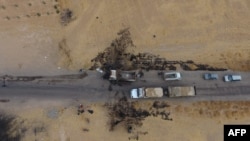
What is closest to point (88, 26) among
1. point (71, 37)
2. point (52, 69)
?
point (71, 37)

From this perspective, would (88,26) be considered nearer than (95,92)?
No

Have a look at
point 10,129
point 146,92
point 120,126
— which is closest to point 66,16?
point 146,92

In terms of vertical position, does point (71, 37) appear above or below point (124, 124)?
above

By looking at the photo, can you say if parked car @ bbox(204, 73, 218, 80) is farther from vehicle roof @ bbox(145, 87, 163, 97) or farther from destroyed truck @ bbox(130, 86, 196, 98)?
vehicle roof @ bbox(145, 87, 163, 97)

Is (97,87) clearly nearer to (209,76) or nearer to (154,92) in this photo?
(154,92)

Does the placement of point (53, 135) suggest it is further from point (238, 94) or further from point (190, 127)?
point (238, 94)

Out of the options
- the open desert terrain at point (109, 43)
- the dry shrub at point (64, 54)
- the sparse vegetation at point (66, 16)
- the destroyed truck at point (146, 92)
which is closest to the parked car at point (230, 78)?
the open desert terrain at point (109, 43)
